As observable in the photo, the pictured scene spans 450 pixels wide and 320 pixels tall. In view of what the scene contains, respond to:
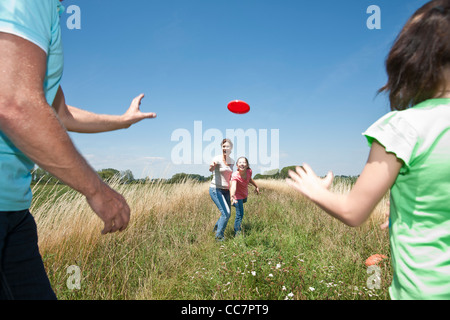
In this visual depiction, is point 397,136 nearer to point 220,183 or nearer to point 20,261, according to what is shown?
point 20,261

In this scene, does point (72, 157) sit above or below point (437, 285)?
above

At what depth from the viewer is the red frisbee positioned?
6125 millimetres

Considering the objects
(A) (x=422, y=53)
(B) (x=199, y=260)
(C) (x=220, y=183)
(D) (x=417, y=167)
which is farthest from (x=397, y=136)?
(C) (x=220, y=183)

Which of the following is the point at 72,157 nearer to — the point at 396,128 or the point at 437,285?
the point at 396,128

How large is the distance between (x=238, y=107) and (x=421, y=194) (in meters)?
5.51

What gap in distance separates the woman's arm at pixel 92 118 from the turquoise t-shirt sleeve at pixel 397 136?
163cm

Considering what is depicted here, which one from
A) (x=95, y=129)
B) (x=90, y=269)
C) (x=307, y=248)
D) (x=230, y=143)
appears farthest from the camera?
(x=230, y=143)

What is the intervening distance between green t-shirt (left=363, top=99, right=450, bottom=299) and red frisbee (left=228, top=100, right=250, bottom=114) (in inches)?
207

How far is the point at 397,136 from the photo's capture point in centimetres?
90

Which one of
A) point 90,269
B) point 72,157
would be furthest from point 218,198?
point 72,157

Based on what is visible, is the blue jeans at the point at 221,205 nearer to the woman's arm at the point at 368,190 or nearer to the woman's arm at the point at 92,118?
the woman's arm at the point at 92,118

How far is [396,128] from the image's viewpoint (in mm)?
910

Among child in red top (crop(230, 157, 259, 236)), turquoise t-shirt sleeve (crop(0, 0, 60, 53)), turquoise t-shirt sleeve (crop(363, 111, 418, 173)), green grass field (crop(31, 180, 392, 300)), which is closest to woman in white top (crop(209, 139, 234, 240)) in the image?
child in red top (crop(230, 157, 259, 236))
